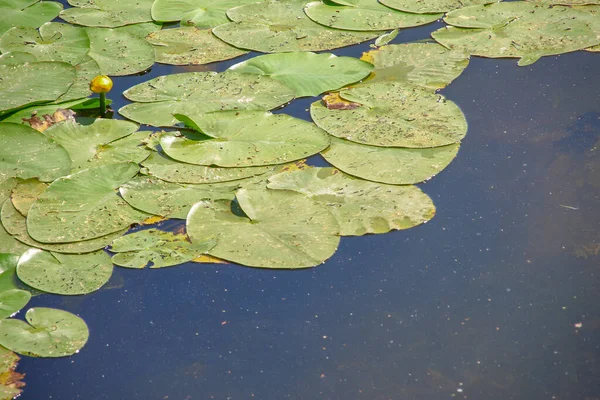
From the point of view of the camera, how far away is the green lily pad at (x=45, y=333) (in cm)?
162

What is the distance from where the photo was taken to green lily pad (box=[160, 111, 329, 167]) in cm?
213

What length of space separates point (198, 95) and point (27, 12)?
3.70ft

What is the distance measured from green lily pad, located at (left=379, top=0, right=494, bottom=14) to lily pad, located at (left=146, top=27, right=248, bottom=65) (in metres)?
0.69

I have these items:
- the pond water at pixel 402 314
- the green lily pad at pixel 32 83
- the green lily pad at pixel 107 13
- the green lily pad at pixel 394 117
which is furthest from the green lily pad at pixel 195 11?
the pond water at pixel 402 314

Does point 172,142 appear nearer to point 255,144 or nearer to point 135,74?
point 255,144

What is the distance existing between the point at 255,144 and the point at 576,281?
1.00m

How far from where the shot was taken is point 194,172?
6.92 ft

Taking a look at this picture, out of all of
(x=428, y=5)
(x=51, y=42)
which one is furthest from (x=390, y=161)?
(x=51, y=42)

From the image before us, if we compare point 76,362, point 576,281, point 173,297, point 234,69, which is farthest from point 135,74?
point 576,281

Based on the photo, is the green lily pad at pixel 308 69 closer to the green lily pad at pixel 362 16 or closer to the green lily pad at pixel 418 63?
the green lily pad at pixel 418 63

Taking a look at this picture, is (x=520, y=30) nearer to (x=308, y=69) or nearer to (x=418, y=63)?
(x=418, y=63)

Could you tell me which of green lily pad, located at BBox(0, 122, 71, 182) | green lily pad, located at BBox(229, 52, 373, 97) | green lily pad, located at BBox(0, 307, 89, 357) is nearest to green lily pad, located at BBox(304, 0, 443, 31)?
green lily pad, located at BBox(229, 52, 373, 97)

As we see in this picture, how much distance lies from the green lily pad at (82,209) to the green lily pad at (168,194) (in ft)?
0.09

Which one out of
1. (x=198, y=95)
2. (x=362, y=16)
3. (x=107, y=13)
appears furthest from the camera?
(x=107, y=13)
